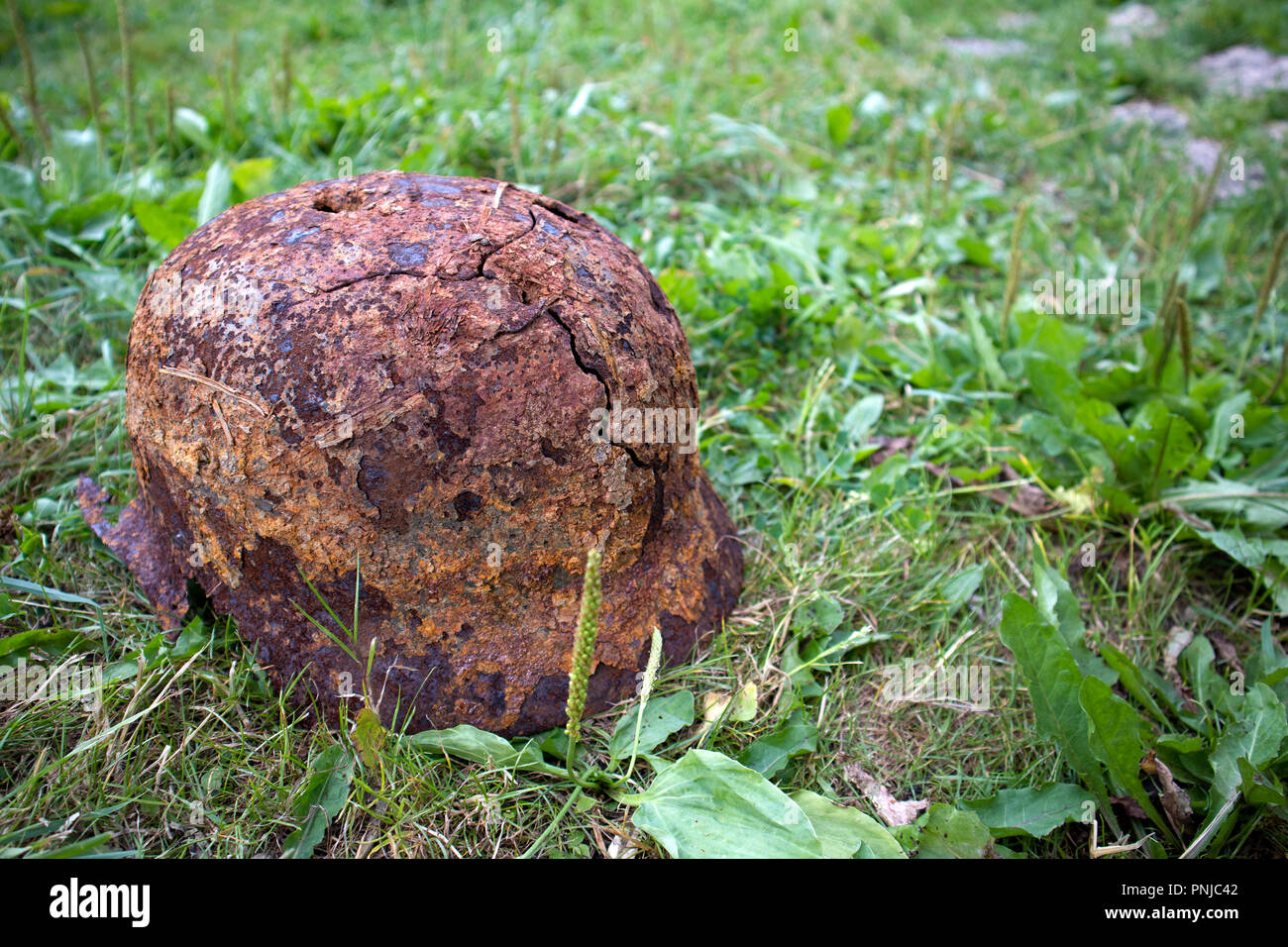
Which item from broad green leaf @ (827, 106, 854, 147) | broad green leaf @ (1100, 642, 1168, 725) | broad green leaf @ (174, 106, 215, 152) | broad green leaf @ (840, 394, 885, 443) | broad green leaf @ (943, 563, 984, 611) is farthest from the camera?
broad green leaf @ (827, 106, 854, 147)

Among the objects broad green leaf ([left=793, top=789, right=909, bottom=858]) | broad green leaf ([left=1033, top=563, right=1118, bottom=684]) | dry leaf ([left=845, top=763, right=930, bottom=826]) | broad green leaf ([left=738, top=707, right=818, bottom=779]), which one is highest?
broad green leaf ([left=1033, top=563, right=1118, bottom=684])

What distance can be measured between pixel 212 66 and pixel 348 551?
417cm

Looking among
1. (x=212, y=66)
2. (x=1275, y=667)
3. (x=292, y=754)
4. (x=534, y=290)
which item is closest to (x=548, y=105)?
(x=212, y=66)

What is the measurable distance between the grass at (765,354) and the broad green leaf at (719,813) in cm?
9

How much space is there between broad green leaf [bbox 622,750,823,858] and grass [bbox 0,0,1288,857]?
3.5 inches

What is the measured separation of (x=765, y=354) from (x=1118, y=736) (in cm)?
161

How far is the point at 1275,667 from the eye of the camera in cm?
208

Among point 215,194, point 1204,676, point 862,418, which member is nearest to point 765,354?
point 862,418

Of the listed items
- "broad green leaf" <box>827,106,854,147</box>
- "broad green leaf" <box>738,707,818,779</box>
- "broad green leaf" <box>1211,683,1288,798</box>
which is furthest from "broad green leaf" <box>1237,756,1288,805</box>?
"broad green leaf" <box>827,106,854,147</box>

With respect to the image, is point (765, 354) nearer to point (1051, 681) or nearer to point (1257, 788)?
point (1051, 681)

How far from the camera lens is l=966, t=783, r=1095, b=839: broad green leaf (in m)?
1.75

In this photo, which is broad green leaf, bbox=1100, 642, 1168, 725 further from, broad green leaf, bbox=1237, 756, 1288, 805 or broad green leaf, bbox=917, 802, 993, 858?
broad green leaf, bbox=917, 802, 993, 858

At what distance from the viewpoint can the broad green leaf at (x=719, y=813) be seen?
5.13 ft
